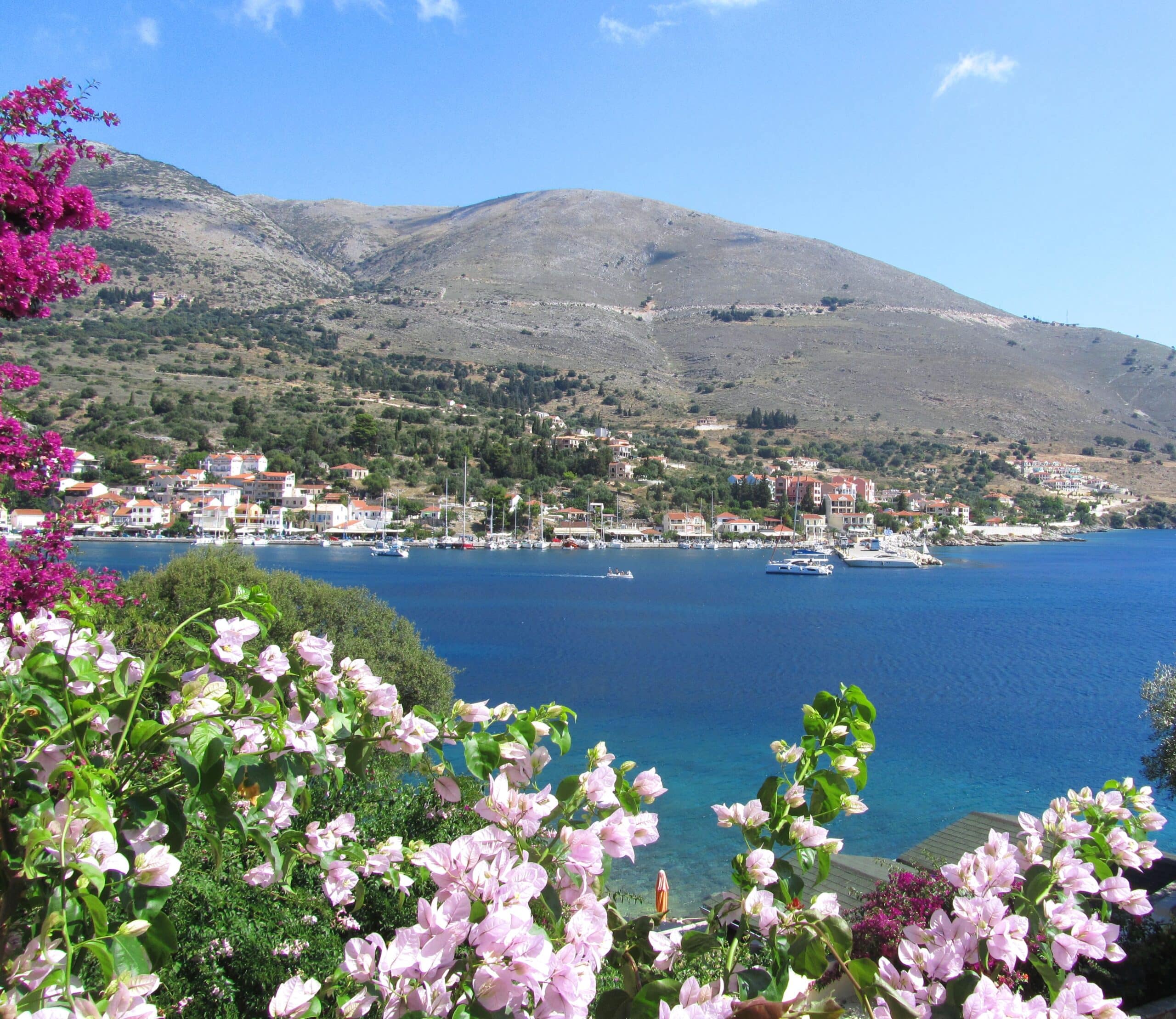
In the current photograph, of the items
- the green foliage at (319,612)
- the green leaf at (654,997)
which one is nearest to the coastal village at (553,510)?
the green foliage at (319,612)

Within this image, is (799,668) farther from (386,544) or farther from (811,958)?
(386,544)

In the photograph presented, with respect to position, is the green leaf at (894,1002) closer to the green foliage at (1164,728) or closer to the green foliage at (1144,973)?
the green foliage at (1144,973)

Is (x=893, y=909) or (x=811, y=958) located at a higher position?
(x=811, y=958)

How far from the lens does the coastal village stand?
175ft

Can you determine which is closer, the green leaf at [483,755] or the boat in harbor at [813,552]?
the green leaf at [483,755]

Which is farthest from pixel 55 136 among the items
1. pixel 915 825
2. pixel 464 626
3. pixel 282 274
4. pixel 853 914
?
pixel 282 274

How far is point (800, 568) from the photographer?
46.0 m

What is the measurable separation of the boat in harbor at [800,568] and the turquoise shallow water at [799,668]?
4.26ft

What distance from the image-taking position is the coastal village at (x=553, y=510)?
53281 millimetres

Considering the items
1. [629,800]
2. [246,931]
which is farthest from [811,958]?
[246,931]

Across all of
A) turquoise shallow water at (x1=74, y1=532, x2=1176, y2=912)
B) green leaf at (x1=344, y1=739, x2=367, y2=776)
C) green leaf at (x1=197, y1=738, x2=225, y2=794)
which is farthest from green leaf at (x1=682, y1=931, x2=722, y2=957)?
turquoise shallow water at (x1=74, y1=532, x2=1176, y2=912)

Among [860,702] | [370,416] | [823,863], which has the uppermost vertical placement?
[370,416]

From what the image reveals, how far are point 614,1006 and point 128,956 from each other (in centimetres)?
59

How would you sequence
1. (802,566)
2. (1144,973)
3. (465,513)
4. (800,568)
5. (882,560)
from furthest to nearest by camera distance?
(465,513) < (882,560) < (802,566) < (800,568) < (1144,973)
